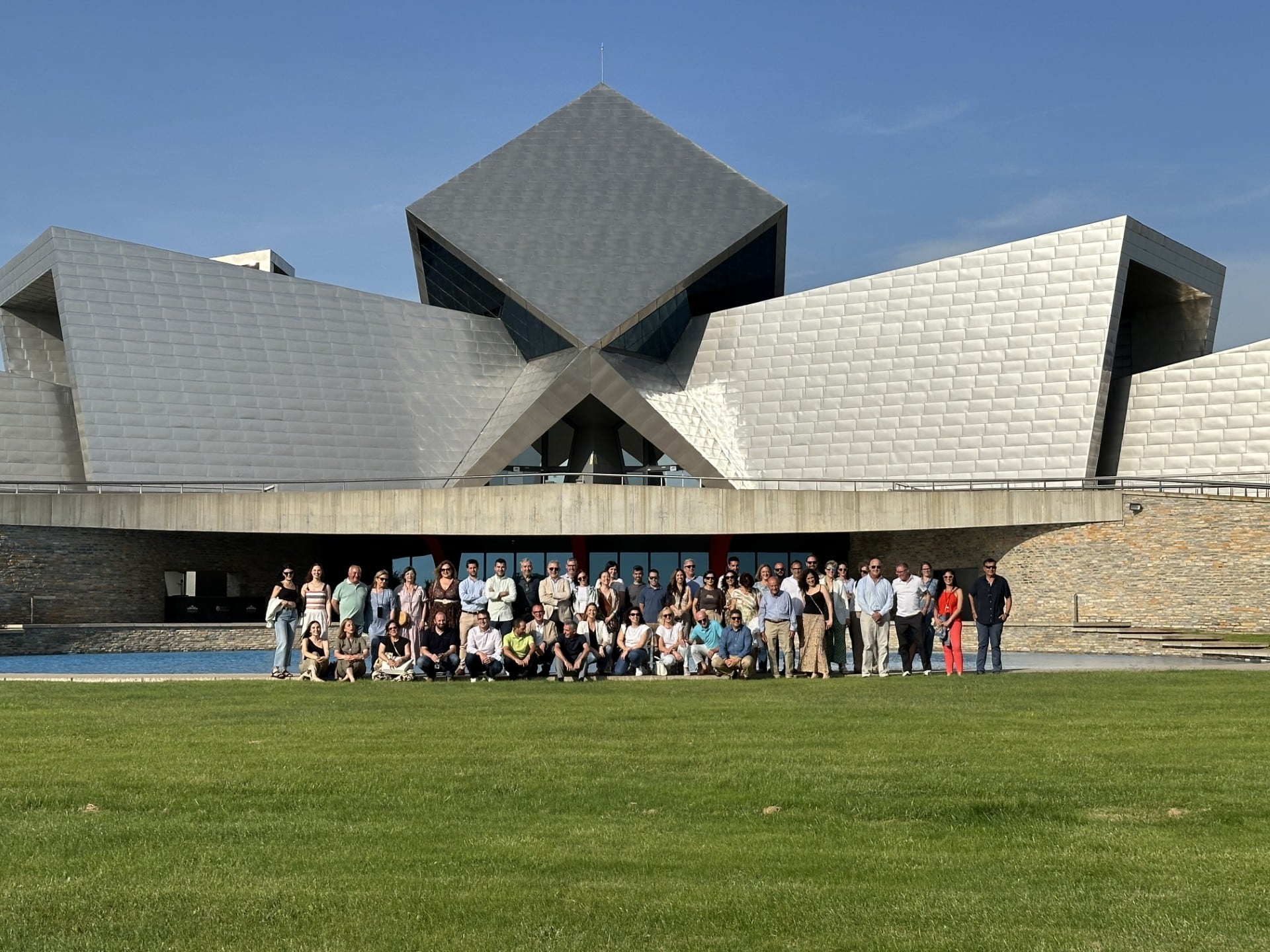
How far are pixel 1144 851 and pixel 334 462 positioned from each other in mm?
32006

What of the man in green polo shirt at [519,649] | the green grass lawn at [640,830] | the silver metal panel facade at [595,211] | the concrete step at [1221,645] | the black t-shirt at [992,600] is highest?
the silver metal panel facade at [595,211]

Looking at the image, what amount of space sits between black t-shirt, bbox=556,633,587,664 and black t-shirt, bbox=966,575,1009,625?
475 centimetres

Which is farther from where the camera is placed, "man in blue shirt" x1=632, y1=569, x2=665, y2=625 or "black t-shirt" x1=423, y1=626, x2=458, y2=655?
"man in blue shirt" x1=632, y1=569, x2=665, y2=625

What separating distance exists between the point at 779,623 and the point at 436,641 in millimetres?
3982

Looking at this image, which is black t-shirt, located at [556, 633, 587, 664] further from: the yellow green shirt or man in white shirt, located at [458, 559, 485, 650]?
man in white shirt, located at [458, 559, 485, 650]

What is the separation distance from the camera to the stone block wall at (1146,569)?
24.8 metres

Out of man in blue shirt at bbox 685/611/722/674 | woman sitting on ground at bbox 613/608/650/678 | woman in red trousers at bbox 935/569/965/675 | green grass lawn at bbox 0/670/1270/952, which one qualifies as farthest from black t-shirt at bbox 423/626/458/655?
woman in red trousers at bbox 935/569/965/675

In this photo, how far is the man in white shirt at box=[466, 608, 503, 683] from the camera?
50.3ft

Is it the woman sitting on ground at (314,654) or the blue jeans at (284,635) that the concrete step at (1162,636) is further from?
the blue jeans at (284,635)

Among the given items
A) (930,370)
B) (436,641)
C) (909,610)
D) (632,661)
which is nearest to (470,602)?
(436,641)

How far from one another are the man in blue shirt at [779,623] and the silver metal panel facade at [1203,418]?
1960 cm

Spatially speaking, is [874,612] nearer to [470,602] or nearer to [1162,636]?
[470,602]

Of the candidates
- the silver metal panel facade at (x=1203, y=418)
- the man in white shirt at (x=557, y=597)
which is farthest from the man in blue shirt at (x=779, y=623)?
the silver metal panel facade at (x=1203, y=418)

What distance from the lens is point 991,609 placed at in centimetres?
1599
